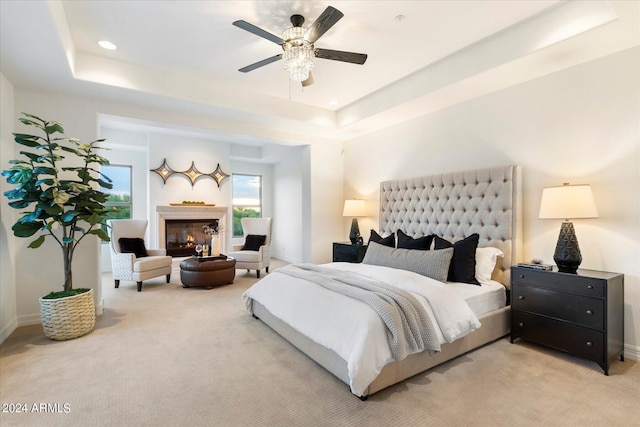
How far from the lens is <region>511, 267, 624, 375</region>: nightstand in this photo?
2.38 m

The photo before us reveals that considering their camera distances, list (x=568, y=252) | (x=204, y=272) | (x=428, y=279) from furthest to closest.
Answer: (x=204, y=272) < (x=428, y=279) < (x=568, y=252)

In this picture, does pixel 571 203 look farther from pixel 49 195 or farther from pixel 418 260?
pixel 49 195

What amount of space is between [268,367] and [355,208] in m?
3.15

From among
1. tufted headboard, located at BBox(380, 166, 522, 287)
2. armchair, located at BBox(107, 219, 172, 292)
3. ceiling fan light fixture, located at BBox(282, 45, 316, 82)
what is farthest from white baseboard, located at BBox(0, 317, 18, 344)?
tufted headboard, located at BBox(380, 166, 522, 287)

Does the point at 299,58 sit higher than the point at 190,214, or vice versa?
the point at 299,58

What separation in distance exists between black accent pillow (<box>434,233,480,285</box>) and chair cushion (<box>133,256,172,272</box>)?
4496 mm

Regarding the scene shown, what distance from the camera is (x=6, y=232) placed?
10.5ft

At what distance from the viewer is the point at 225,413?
1.91m

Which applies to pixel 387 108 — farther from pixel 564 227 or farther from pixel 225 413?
pixel 225 413

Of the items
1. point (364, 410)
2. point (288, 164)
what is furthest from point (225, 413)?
point (288, 164)

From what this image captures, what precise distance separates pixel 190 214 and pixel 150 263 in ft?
6.34

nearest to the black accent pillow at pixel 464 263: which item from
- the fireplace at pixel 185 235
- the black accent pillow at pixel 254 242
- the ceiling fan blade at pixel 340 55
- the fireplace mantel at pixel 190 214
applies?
the ceiling fan blade at pixel 340 55

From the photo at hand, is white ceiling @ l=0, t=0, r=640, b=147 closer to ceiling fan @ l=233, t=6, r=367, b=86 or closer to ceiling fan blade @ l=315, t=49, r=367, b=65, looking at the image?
ceiling fan @ l=233, t=6, r=367, b=86

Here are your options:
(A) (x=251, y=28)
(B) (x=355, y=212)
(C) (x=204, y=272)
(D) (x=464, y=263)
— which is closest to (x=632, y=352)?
(D) (x=464, y=263)
